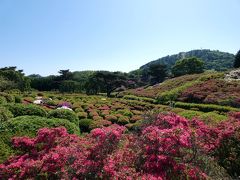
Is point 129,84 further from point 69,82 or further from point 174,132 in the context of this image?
point 174,132

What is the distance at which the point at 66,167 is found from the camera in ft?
24.0

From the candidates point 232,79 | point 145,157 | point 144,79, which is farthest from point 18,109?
point 144,79

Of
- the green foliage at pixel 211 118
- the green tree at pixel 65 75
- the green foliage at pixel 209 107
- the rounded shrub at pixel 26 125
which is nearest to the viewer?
the rounded shrub at pixel 26 125

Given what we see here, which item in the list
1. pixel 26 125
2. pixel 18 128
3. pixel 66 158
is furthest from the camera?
pixel 26 125

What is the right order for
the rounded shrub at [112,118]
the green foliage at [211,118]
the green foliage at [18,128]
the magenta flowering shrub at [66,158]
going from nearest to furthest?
the magenta flowering shrub at [66,158] → the green foliage at [18,128] → the green foliage at [211,118] → the rounded shrub at [112,118]

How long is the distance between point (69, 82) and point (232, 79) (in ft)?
123

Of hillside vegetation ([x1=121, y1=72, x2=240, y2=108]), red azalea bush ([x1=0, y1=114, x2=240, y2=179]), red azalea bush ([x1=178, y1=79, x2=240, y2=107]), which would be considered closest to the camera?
red azalea bush ([x1=0, y1=114, x2=240, y2=179])

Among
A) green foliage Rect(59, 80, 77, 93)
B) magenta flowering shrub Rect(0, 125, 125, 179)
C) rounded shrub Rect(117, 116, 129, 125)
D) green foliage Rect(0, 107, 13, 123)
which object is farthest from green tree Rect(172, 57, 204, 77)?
magenta flowering shrub Rect(0, 125, 125, 179)

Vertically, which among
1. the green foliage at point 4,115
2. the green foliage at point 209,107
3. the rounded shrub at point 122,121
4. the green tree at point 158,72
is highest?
the green tree at point 158,72

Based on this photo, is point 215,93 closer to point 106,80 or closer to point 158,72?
point 106,80

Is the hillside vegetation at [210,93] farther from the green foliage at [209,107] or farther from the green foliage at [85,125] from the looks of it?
the green foliage at [85,125]

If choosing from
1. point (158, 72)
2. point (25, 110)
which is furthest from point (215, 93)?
point (158, 72)

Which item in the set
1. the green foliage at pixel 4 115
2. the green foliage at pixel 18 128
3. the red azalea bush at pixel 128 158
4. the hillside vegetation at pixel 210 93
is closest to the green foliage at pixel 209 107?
the hillside vegetation at pixel 210 93

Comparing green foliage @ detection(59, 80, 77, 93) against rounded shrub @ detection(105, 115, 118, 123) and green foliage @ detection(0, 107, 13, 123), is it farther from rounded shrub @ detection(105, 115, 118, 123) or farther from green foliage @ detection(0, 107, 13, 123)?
green foliage @ detection(0, 107, 13, 123)
